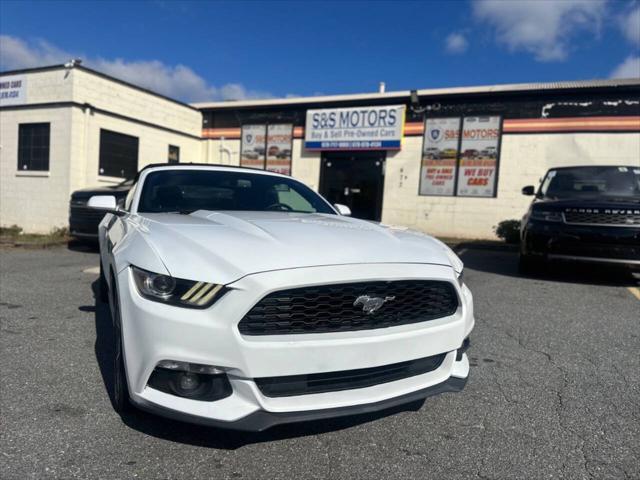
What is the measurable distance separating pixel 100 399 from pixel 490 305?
13.2 ft

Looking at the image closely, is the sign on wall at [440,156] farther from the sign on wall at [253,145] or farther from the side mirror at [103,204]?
the side mirror at [103,204]

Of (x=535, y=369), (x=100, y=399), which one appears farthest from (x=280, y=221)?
(x=535, y=369)

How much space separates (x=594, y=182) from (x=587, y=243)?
1.66 meters

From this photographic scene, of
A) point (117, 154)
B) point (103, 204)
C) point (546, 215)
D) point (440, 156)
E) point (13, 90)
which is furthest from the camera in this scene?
point (440, 156)

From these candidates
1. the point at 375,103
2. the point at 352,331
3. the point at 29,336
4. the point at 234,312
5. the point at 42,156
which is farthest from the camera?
the point at 375,103

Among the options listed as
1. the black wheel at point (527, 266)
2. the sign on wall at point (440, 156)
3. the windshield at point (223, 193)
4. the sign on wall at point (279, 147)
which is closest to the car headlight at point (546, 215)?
the black wheel at point (527, 266)

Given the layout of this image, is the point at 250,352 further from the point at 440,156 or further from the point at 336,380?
the point at 440,156

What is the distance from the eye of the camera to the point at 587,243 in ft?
19.3

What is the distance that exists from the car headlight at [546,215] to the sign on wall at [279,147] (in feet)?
33.9

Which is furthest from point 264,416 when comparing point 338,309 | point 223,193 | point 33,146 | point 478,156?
point 33,146

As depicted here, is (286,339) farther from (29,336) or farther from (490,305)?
(490,305)

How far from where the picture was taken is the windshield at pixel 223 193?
346 centimetres

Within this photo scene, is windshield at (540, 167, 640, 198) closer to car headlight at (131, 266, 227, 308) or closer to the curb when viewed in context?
the curb

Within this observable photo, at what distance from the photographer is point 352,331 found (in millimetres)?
2021
